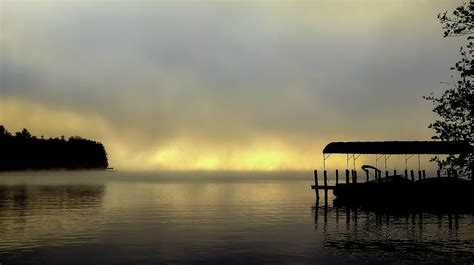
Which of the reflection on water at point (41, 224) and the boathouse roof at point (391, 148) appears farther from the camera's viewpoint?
the boathouse roof at point (391, 148)

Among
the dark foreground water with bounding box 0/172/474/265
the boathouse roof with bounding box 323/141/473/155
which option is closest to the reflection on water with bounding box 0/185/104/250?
the dark foreground water with bounding box 0/172/474/265

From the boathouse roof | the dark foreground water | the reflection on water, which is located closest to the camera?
the dark foreground water

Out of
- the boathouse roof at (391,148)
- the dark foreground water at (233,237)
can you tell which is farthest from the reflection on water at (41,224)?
the boathouse roof at (391,148)

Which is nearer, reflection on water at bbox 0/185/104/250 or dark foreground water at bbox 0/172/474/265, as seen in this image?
dark foreground water at bbox 0/172/474/265

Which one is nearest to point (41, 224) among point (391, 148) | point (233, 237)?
point (233, 237)

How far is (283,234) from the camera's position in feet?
103

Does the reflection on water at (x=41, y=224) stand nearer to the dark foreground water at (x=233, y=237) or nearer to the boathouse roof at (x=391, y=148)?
the dark foreground water at (x=233, y=237)

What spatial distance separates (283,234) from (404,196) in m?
23.6

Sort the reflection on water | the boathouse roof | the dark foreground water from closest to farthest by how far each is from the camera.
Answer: the dark foreground water < the reflection on water < the boathouse roof

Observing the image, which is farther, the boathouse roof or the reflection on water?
the boathouse roof

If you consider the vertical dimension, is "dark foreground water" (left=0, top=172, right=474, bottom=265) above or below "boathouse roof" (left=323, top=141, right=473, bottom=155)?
below

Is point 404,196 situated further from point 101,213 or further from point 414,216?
point 101,213

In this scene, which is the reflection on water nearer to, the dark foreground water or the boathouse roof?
the dark foreground water

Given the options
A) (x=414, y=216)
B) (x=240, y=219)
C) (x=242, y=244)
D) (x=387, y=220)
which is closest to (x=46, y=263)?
(x=242, y=244)
